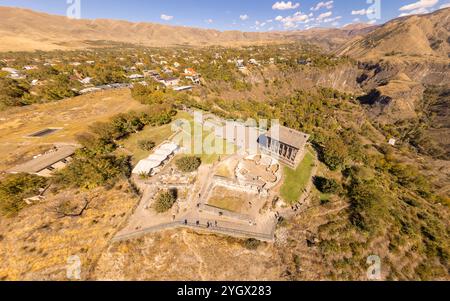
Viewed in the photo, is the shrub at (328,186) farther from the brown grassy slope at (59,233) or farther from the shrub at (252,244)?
the brown grassy slope at (59,233)

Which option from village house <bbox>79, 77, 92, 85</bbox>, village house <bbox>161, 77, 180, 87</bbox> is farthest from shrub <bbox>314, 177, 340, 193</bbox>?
village house <bbox>79, 77, 92, 85</bbox>

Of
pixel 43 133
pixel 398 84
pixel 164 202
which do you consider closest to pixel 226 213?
pixel 164 202

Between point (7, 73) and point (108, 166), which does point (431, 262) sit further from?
point (7, 73)

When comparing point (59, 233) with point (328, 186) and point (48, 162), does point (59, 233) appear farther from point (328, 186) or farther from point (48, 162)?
point (328, 186)

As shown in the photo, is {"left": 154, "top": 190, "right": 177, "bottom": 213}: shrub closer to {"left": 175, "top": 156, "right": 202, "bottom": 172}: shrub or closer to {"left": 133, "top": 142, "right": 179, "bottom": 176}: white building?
{"left": 175, "top": 156, "right": 202, "bottom": 172}: shrub

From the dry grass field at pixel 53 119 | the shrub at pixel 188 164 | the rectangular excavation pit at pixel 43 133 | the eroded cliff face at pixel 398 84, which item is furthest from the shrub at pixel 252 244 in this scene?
the eroded cliff face at pixel 398 84
